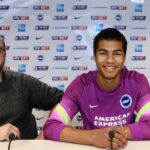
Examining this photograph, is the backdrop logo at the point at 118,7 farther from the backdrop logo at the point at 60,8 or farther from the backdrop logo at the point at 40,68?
the backdrop logo at the point at 40,68

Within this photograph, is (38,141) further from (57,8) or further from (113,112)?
(57,8)

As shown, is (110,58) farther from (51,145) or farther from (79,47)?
(79,47)

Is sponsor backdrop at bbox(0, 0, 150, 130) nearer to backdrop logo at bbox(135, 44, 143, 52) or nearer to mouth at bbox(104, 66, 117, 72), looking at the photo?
backdrop logo at bbox(135, 44, 143, 52)

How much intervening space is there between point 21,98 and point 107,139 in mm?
851

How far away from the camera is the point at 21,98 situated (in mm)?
2035

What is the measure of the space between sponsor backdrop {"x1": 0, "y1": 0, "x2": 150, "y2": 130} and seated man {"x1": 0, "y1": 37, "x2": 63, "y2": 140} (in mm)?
1310

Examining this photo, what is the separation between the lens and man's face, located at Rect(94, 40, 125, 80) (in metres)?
1.64

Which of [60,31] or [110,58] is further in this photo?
[60,31]

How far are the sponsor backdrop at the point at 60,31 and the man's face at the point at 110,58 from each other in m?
1.75

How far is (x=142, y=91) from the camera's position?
167cm

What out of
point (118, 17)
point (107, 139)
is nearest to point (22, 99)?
point (107, 139)

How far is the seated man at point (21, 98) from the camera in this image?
1992 millimetres

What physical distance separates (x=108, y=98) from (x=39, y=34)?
1.90 meters

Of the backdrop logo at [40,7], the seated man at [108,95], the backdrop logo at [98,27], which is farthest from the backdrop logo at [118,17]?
the seated man at [108,95]
